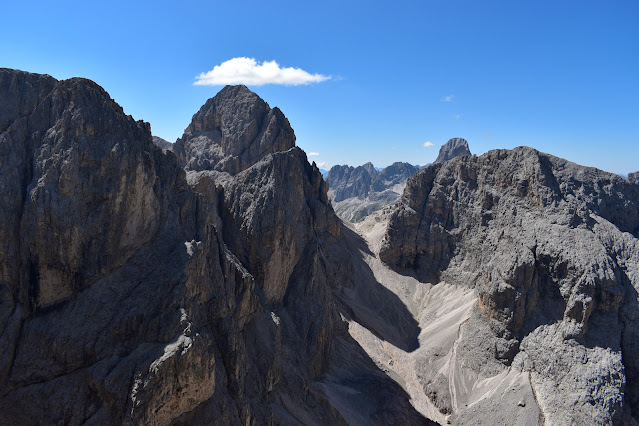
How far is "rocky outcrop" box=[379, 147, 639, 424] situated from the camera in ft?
166

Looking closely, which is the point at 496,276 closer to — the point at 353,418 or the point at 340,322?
the point at 340,322

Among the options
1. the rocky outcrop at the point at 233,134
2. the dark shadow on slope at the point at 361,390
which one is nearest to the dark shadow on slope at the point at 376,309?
the dark shadow on slope at the point at 361,390

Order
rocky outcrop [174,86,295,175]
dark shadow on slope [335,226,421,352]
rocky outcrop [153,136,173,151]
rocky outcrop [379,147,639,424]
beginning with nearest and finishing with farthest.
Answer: rocky outcrop [379,147,639,424] → dark shadow on slope [335,226,421,352] → rocky outcrop [174,86,295,175] → rocky outcrop [153,136,173,151]

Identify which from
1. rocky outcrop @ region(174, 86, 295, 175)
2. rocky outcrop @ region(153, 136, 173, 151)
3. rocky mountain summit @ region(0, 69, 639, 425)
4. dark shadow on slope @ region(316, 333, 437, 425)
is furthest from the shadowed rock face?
rocky outcrop @ region(153, 136, 173, 151)

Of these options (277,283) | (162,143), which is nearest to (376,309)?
(277,283)

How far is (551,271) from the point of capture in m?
59.7

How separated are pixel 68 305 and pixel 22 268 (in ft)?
11.9

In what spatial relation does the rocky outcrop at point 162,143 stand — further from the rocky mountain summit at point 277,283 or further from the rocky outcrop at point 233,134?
the rocky outcrop at point 233,134

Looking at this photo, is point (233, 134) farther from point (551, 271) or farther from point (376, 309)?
A: point (551, 271)

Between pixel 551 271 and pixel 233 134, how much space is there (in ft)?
198

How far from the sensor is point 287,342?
4709 cm

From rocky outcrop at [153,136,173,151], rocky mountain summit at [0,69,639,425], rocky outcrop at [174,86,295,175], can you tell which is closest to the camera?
rocky mountain summit at [0,69,639,425]

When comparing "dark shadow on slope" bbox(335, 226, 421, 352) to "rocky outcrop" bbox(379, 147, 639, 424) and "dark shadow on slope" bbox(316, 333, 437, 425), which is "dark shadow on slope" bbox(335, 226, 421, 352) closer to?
"rocky outcrop" bbox(379, 147, 639, 424)

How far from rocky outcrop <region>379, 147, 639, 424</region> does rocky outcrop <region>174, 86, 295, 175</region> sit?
37.8 metres
